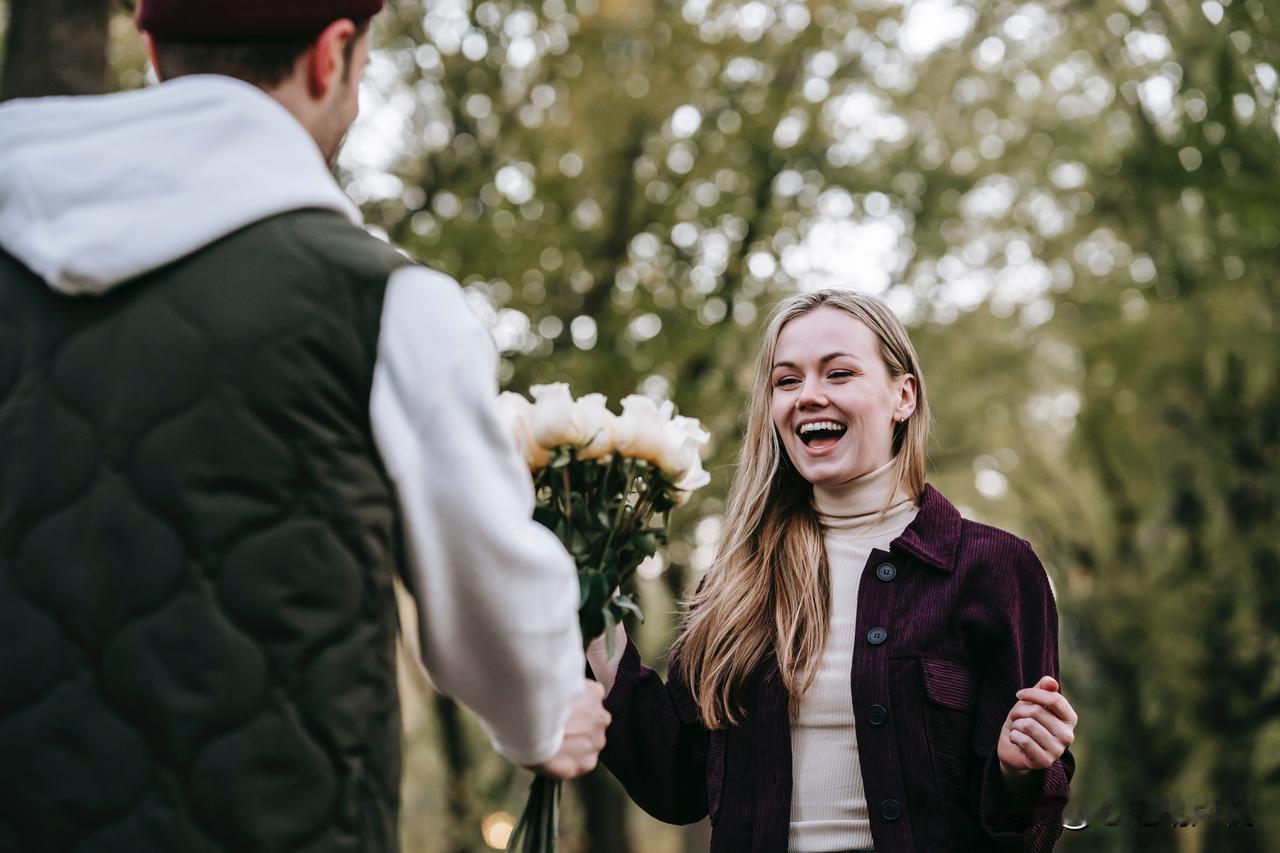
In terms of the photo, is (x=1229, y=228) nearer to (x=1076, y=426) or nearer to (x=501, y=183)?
(x=1076, y=426)

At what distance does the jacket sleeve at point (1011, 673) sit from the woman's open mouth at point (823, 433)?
46 centimetres

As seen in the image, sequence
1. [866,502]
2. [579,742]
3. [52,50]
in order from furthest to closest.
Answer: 1. [52,50]
2. [866,502]
3. [579,742]

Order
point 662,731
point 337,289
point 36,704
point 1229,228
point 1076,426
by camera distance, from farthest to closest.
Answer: point 1076,426
point 1229,228
point 662,731
point 337,289
point 36,704

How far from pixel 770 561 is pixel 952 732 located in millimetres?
622

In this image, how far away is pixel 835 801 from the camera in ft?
9.09

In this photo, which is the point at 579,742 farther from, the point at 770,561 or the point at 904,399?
the point at 904,399

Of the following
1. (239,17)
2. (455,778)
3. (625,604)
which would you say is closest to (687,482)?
(625,604)

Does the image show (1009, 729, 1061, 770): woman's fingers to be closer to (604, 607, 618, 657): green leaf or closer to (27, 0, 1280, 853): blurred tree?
(604, 607, 618, 657): green leaf

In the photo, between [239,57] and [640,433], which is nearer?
[239,57]

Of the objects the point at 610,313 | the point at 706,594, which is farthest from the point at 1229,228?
the point at 706,594

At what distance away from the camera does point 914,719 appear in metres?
2.77

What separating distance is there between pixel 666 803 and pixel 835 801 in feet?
1.51

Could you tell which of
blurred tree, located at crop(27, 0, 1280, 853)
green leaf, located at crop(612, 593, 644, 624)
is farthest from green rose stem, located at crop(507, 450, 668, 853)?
blurred tree, located at crop(27, 0, 1280, 853)

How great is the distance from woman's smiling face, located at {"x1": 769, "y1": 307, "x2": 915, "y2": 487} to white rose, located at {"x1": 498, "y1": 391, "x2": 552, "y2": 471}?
0.77 meters
